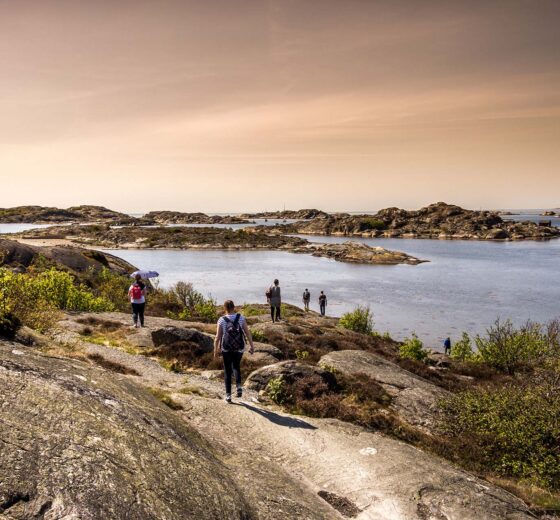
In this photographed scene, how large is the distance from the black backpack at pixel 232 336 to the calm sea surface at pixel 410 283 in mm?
35217

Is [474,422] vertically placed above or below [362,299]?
above

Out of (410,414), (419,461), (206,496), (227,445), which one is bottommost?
(410,414)

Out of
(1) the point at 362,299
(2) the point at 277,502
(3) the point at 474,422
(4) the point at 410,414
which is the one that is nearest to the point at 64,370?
(2) the point at 277,502

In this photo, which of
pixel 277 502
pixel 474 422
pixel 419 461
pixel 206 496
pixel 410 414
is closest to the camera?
pixel 206 496

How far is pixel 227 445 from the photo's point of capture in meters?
9.46

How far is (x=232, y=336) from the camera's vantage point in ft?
37.7

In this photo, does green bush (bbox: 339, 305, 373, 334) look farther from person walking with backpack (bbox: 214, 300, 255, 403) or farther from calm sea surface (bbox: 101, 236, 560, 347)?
person walking with backpack (bbox: 214, 300, 255, 403)

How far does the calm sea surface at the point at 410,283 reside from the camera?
5281 centimetres

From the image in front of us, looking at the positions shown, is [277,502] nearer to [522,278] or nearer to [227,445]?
[227,445]

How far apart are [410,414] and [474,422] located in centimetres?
229

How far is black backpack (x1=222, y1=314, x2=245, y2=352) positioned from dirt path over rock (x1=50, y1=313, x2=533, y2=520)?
68.0 inches

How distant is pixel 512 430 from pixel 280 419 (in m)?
8.53

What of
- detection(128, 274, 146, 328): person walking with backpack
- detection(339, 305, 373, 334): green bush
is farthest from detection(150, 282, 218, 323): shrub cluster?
detection(339, 305, 373, 334): green bush

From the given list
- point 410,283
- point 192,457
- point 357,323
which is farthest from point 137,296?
point 410,283
